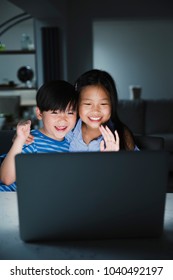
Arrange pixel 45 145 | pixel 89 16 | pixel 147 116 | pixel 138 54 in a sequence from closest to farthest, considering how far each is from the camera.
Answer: pixel 45 145 → pixel 147 116 → pixel 89 16 → pixel 138 54

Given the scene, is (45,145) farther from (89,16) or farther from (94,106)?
(89,16)

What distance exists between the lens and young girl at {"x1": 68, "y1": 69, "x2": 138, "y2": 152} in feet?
4.69

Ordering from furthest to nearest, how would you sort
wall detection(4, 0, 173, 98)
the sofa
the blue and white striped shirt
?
wall detection(4, 0, 173, 98) < the sofa < the blue and white striped shirt

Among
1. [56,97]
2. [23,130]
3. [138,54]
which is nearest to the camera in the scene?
[23,130]

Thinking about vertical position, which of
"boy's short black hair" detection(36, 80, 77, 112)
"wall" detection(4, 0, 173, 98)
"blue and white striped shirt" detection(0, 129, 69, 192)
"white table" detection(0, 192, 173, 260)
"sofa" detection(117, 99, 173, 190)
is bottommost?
"sofa" detection(117, 99, 173, 190)

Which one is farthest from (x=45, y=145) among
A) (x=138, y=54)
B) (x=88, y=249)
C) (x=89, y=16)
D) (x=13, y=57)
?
(x=138, y=54)

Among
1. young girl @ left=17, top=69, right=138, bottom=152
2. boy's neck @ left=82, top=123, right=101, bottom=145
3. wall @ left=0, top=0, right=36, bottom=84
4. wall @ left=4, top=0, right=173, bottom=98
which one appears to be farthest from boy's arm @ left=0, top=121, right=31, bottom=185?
wall @ left=0, top=0, right=36, bottom=84

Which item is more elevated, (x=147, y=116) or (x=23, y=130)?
(x=23, y=130)

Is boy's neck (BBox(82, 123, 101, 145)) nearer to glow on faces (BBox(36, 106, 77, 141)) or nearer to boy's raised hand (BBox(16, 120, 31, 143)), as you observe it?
glow on faces (BBox(36, 106, 77, 141))

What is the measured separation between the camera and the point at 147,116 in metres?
5.14

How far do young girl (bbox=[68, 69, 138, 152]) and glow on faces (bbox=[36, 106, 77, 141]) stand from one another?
0.07 m

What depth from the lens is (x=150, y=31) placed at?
1042 centimetres

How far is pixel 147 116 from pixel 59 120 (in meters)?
3.85
